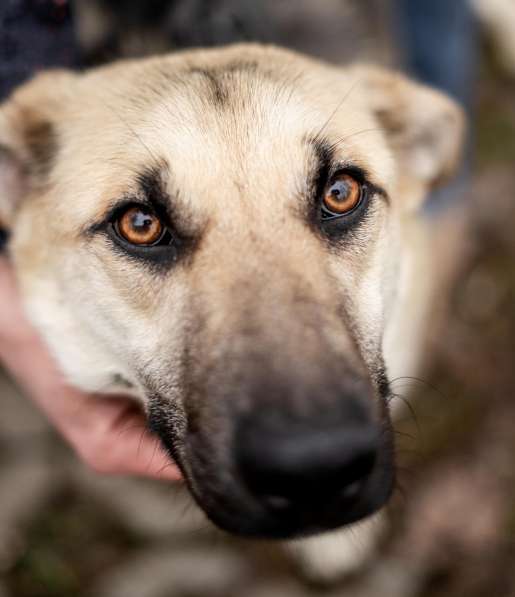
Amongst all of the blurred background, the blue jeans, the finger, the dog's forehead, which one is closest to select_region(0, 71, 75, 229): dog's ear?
the dog's forehead

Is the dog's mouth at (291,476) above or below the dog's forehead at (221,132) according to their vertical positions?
below

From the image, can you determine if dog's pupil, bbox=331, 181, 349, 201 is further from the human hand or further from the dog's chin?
the human hand

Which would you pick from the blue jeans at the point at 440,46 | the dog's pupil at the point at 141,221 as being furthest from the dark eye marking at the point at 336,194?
the blue jeans at the point at 440,46

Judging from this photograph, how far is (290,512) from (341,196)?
1318 millimetres

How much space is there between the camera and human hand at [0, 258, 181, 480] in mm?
3049

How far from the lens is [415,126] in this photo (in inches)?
131

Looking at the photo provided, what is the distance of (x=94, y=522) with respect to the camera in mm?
4441

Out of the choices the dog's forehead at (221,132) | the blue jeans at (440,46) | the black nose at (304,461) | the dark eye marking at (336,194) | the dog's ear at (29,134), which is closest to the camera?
the black nose at (304,461)

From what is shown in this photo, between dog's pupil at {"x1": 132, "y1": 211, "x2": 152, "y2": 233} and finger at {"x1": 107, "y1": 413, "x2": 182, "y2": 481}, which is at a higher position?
dog's pupil at {"x1": 132, "y1": 211, "x2": 152, "y2": 233}

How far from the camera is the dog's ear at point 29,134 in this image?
290 centimetres

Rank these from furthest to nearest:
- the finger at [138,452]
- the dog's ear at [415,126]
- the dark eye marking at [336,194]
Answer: the dog's ear at [415,126] < the finger at [138,452] < the dark eye marking at [336,194]

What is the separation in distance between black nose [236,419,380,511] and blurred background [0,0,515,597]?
166 centimetres

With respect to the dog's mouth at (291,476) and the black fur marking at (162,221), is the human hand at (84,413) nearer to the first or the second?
the black fur marking at (162,221)

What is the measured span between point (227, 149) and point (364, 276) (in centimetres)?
78
